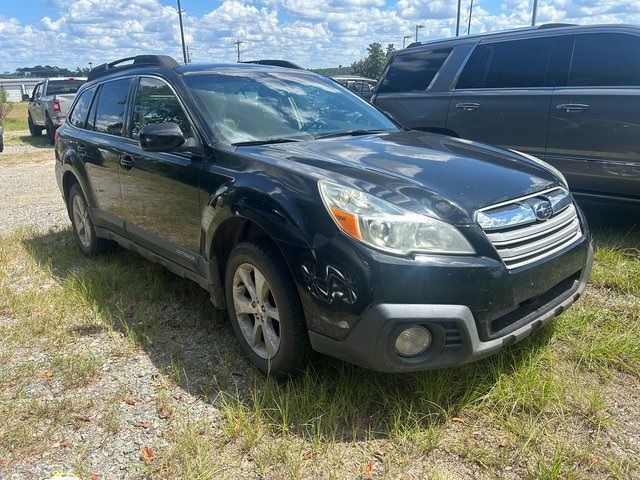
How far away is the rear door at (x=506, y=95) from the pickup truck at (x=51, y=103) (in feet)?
40.5

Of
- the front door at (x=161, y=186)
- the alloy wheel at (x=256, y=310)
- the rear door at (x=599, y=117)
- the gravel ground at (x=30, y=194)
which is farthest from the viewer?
the gravel ground at (x=30, y=194)

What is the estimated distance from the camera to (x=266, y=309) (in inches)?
108

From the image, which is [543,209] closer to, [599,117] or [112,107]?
[599,117]

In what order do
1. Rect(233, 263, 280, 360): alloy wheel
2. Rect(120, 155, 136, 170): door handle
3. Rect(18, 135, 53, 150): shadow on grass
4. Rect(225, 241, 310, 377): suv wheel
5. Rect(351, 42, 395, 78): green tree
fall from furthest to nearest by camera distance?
1. Rect(351, 42, 395, 78): green tree
2. Rect(18, 135, 53, 150): shadow on grass
3. Rect(120, 155, 136, 170): door handle
4. Rect(233, 263, 280, 360): alloy wheel
5. Rect(225, 241, 310, 377): suv wheel

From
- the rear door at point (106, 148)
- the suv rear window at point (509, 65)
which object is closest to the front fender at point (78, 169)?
the rear door at point (106, 148)

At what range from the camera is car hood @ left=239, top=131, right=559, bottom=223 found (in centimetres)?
241

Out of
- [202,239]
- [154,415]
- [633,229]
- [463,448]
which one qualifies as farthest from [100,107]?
[633,229]

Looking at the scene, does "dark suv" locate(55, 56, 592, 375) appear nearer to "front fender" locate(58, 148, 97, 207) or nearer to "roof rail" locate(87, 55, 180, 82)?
"roof rail" locate(87, 55, 180, 82)

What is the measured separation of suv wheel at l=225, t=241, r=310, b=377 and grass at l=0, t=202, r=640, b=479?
0.46ft

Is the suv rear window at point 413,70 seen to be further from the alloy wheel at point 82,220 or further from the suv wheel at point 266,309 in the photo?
the suv wheel at point 266,309

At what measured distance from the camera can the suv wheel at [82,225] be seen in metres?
4.92

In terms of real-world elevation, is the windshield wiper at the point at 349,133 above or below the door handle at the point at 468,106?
above

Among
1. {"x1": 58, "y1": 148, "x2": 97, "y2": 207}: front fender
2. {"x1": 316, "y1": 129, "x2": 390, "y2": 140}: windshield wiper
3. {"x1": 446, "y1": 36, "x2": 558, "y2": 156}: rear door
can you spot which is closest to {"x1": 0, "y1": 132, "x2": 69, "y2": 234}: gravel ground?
{"x1": 58, "y1": 148, "x2": 97, "y2": 207}: front fender

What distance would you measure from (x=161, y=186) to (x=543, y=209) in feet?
7.51
